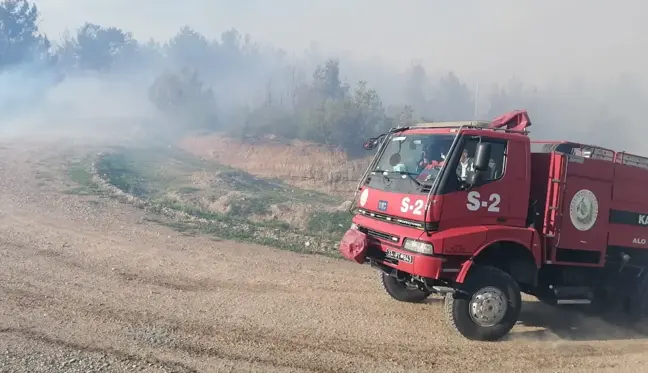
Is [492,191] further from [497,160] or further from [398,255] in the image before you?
[398,255]

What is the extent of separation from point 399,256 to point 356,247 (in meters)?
0.63

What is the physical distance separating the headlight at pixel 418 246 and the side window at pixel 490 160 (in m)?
1.01

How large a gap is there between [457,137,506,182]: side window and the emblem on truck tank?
133 centimetres

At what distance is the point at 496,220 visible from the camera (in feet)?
23.1

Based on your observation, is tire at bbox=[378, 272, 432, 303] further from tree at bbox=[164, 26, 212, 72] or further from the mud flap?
tree at bbox=[164, 26, 212, 72]

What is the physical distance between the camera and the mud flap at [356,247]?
721 centimetres

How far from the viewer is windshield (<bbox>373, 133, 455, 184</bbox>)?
23.1 ft

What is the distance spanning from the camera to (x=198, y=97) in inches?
2245

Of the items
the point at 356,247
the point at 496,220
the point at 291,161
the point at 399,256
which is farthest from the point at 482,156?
the point at 291,161

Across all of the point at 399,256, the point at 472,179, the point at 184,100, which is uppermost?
the point at 184,100

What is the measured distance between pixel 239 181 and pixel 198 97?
109 feet

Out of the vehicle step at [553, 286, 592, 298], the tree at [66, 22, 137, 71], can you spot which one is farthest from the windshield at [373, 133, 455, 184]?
the tree at [66, 22, 137, 71]

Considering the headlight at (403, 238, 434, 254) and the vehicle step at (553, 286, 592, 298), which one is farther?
the vehicle step at (553, 286, 592, 298)

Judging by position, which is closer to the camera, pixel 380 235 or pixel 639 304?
pixel 380 235
